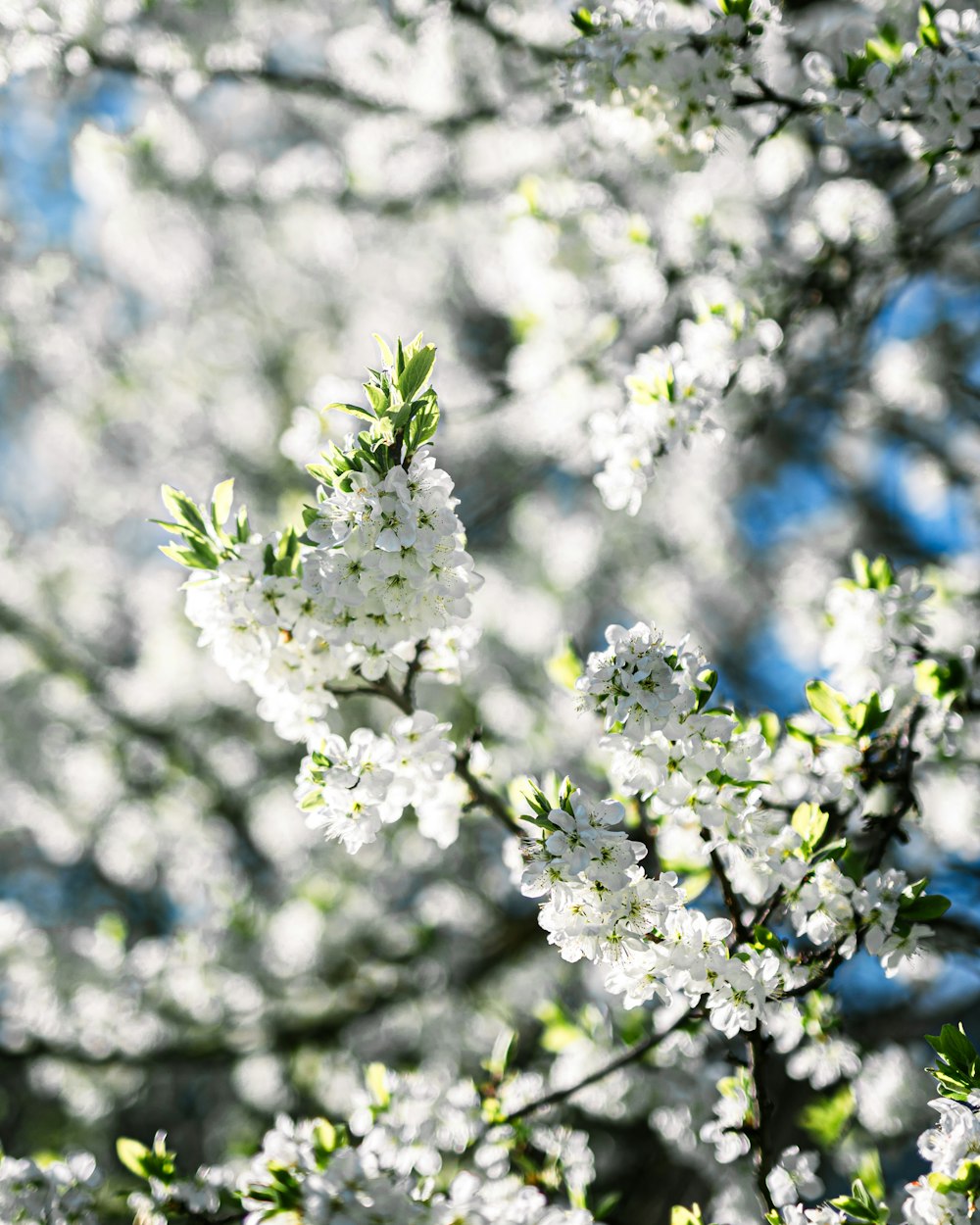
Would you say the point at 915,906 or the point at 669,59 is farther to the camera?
the point at 669,59

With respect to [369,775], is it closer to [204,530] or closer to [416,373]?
[204,530]

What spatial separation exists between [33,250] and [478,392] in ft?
12.3

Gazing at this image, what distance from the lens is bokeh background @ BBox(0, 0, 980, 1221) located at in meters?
3.49

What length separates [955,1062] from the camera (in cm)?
172

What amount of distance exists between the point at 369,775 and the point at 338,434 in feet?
3.70

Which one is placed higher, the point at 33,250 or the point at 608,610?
the point at 33,250

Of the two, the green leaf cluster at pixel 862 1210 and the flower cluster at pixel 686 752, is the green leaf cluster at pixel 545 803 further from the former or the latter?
the green leaf cluster at pixel 862 1210

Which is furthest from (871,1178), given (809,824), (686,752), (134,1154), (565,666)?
(134,1154)

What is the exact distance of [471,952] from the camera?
4.74m

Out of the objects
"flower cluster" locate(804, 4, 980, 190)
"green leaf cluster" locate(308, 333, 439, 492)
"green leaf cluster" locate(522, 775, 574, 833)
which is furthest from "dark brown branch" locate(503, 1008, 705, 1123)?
"flower cluster" locate(804, 4, 980, 190)

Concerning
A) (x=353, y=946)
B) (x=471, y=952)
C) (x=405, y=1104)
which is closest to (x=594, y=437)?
(x=405, y=1104)

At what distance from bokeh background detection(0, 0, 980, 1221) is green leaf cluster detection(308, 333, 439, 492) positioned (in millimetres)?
719

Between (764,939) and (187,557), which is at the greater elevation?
(187,557)

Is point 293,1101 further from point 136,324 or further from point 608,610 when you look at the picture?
point 136,324
